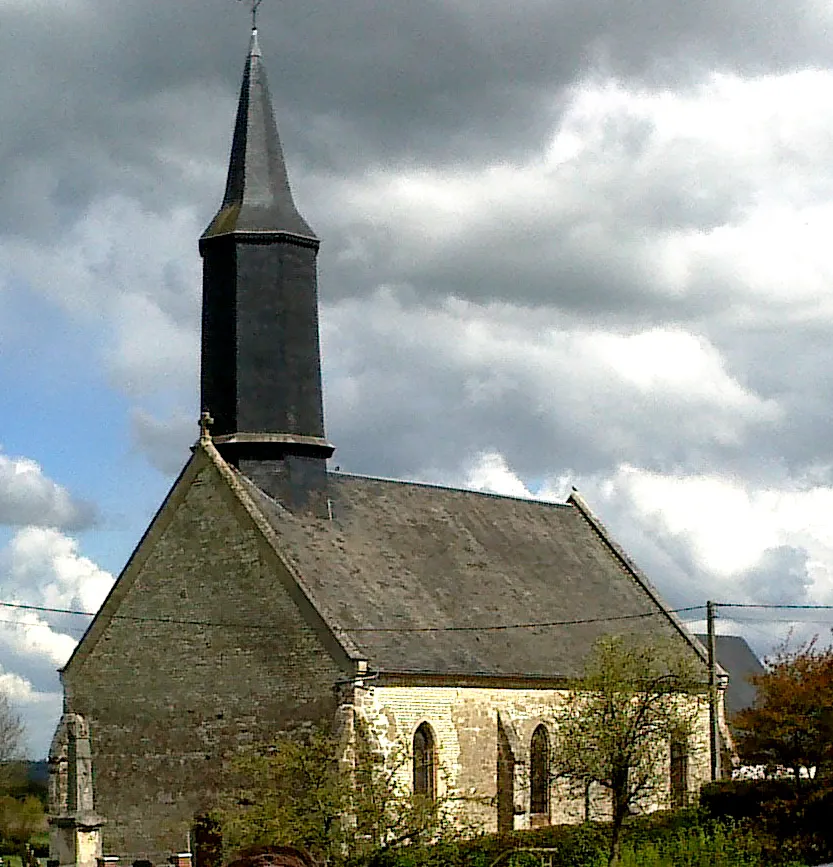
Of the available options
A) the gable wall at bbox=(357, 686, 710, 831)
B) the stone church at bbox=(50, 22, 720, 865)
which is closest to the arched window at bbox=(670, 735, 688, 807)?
the gable wall at bbox=(357, 686, 710, 831)

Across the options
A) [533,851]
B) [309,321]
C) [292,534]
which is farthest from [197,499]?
[533,851]

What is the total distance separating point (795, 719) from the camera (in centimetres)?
2603

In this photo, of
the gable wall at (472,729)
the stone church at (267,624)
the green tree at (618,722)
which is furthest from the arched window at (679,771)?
the green tree at (618,722)

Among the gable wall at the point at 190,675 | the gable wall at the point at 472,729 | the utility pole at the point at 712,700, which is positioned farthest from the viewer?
the utility pole at the point at 712,700

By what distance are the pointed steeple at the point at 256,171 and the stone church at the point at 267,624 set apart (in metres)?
Answer: 0.05

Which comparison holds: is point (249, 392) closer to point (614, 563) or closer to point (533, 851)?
point (533, 851)

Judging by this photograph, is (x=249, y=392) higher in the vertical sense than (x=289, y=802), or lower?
higher

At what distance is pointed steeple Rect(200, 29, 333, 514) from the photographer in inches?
1304

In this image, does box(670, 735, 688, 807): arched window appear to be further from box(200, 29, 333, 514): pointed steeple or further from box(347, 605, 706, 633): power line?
box(200, 29, 333, 514): pointed steeple

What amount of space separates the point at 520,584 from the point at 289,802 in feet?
46.9

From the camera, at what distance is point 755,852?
889 inches

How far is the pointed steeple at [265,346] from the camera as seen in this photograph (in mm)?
33125

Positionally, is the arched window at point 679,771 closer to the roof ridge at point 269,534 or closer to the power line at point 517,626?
the power line at point 517,626

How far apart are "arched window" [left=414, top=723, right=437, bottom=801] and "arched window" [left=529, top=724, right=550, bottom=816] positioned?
398cm
